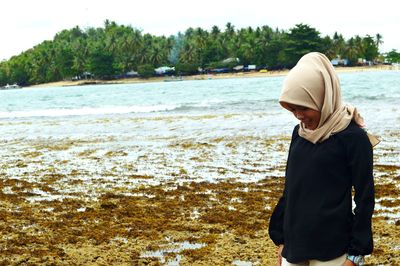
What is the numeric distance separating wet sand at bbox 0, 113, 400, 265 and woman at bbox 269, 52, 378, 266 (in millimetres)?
3104

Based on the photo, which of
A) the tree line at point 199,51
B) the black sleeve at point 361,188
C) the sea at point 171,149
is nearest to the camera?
the black sleeve at point 361,188

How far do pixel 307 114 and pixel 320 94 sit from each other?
128mm

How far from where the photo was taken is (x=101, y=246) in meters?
6.58

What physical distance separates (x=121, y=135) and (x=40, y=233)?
1398cm

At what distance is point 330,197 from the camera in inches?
106

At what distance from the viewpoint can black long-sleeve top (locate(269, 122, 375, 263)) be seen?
8.54 feet

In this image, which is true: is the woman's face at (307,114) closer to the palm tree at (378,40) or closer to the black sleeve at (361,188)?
the black sleeve at (361,188)

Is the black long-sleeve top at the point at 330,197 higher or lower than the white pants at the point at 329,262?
higher

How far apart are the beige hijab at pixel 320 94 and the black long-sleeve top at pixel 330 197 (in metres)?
0.05

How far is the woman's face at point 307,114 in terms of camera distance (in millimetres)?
2648

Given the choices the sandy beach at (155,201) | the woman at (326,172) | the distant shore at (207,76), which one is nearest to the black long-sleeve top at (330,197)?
the woman at (326,172)

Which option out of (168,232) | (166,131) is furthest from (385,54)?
(168,232)

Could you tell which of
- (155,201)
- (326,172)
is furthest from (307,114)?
(155,201)

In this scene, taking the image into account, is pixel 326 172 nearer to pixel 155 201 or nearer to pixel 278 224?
pixel 278 224
